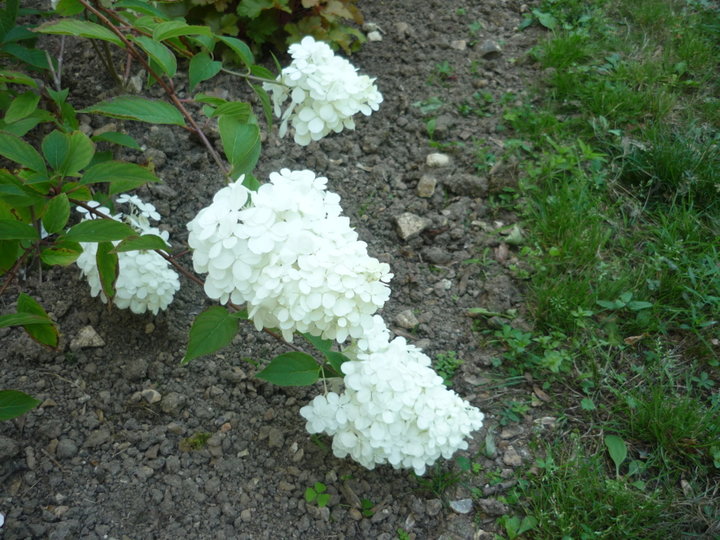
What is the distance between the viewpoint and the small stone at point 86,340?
6.59 feet

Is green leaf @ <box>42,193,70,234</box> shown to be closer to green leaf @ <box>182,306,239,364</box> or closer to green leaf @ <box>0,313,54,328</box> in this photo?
green leaf @ <box>0,313,54,328</box>

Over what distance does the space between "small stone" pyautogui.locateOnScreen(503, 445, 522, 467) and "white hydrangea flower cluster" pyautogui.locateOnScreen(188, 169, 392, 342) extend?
2.67 ft

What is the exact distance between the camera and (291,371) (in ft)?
5.42

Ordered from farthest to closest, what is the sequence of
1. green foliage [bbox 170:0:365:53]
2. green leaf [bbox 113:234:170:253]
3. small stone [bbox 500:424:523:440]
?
green foliage [bbox 170:0:365:53]
small stone [bbox 500:424:523:440]
green leaf [bbox 113:234:170:253]

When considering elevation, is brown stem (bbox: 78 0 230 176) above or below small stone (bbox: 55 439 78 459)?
above

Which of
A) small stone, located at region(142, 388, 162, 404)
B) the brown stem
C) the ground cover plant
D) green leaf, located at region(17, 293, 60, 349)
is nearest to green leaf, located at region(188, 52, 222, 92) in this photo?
the brown stem

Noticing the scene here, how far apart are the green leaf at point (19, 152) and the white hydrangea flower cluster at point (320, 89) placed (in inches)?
25.6

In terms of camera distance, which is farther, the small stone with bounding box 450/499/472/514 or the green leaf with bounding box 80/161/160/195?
the small stone with bounding box 450/499/472/514

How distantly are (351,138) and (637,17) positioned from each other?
1598 millimetres

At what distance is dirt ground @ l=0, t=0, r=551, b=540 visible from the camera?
1.75 meters

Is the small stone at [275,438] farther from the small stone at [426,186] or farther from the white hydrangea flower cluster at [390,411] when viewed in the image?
the small stone at [426,186]

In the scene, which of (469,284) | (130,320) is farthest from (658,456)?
(130,320)

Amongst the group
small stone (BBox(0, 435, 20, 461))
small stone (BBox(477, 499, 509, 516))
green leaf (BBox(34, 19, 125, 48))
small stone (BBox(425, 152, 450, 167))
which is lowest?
small stone (BBox(0, 435, 20, 461))

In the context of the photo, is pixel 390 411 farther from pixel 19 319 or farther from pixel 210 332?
pixel 19 319
